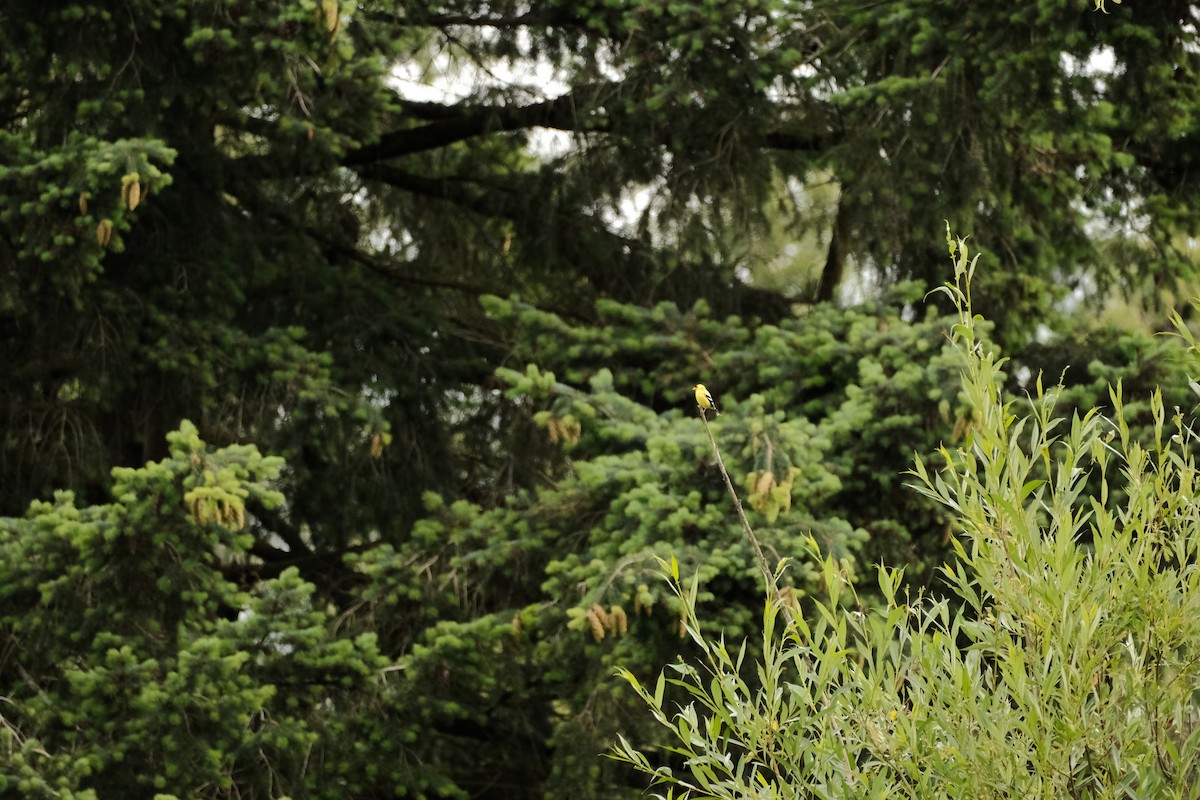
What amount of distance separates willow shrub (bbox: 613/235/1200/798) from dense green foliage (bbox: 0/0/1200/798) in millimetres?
2087

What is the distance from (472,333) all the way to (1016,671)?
636cm

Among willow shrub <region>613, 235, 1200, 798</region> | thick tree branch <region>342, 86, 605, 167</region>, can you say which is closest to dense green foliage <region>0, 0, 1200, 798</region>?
thick tree branch <region>342, 86, 605, 167</region>

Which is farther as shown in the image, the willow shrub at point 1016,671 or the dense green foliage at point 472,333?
the dense green foliage at point 472,333

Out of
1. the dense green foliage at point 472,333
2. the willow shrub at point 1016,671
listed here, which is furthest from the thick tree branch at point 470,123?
the willow shrub at point 1016,671

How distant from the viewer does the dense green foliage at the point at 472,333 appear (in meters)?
5.54

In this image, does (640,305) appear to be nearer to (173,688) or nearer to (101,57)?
(101,57)

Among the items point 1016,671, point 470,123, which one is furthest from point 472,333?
point 1016,671

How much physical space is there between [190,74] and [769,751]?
497 centimetres

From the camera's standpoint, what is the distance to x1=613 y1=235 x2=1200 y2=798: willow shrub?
2.36 metres

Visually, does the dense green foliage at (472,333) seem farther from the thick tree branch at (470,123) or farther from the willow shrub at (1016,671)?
the willow shrub at (1016,671)

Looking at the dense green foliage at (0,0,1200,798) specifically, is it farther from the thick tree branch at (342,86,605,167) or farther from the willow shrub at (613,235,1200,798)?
the willow shrub at (613,235,1200,798)

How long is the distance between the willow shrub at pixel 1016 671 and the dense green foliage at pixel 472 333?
2087 millimetres

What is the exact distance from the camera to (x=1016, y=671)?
2.30m

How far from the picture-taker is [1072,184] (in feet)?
25.6
